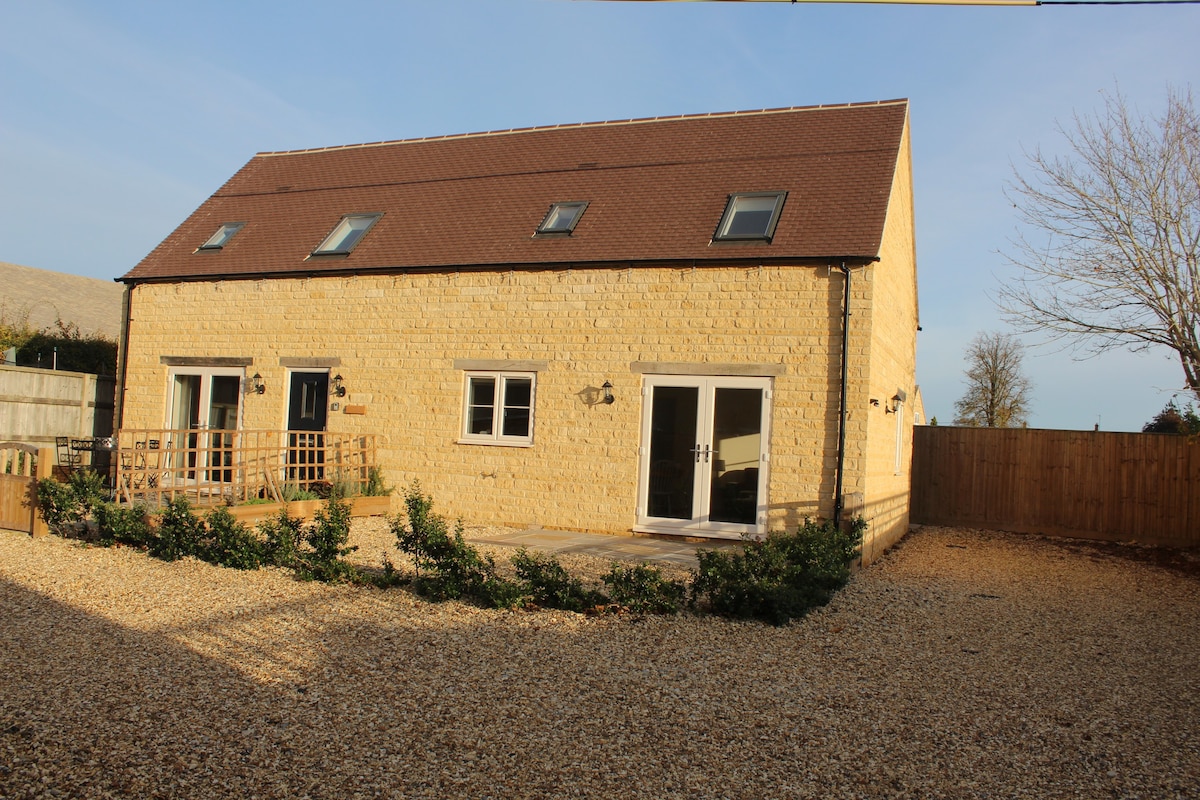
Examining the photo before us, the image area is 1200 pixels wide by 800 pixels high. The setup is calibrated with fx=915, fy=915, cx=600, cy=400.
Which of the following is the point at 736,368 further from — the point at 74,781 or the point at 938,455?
the point at 74,781

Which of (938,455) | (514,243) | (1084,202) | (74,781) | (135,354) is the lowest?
(74,781)

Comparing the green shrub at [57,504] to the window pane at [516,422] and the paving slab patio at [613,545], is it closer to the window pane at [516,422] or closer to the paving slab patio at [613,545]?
the paving slab patio at [613,545]

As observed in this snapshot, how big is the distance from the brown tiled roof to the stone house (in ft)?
0.17

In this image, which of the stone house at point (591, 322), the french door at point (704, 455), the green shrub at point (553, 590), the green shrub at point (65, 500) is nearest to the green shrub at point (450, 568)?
the green shrub at point (553, 590)

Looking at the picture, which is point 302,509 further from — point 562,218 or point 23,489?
point 562,218

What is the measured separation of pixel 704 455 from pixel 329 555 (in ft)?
16.8

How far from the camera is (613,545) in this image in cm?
1096

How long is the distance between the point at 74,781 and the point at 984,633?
644cm

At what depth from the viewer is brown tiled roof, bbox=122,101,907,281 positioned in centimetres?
1226

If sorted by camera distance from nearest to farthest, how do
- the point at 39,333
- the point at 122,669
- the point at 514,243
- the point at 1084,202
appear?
the point at 122,669
the point at 514,243
the point at 1084,202
the point at 39,333

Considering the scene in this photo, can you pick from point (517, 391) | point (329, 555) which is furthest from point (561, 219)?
point (329, 555)

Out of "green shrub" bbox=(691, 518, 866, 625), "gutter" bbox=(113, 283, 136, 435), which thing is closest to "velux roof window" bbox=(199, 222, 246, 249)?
"gutter" bbox=(113, 283, 136, 435)

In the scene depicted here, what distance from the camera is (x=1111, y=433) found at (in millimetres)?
15258

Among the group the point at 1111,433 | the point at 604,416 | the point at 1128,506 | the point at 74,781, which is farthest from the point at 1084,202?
the point at 74,781
